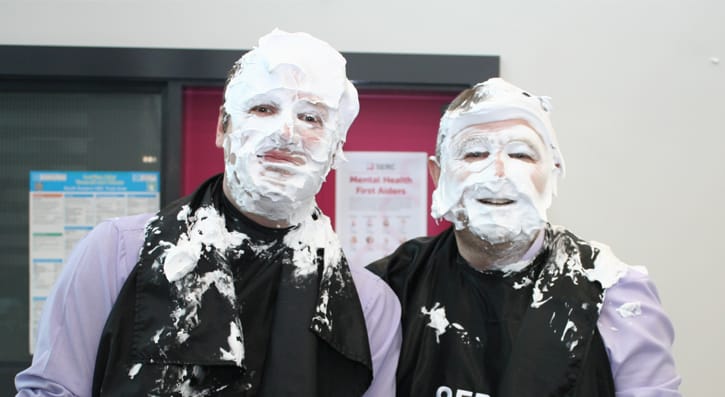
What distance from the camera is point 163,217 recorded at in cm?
111

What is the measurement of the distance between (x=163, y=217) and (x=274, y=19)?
3.10 ft

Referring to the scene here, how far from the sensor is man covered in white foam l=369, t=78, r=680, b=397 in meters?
1.14

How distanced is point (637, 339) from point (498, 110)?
1.65 feet

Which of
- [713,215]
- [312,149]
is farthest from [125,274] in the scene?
[713,215]

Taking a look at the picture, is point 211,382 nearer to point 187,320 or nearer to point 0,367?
point 187,320

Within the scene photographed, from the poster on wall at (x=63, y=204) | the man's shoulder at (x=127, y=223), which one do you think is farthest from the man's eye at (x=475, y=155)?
the poster on wall at (x=63, y=204)

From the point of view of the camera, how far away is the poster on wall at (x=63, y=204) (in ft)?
6.20

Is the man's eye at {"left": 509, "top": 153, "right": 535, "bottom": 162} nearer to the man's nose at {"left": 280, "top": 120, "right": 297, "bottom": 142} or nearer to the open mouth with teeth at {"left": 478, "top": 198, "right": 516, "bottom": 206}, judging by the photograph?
the open mouth with teeth at {"left": 478, "top": 198, "right": 516, "bottom": 206}

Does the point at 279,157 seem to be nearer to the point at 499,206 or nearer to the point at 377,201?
the point at 499,206

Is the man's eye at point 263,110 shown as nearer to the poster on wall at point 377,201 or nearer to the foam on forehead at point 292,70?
the foam on forehead at point 292,70

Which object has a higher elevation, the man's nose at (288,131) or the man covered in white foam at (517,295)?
the man's nose at (288,131)

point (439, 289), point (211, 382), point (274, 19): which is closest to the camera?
point (211, 382)

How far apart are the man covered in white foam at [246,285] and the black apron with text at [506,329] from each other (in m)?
0.07

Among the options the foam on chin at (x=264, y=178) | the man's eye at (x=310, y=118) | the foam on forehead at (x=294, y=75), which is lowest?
the foam on chin at (x=264, y=178)
